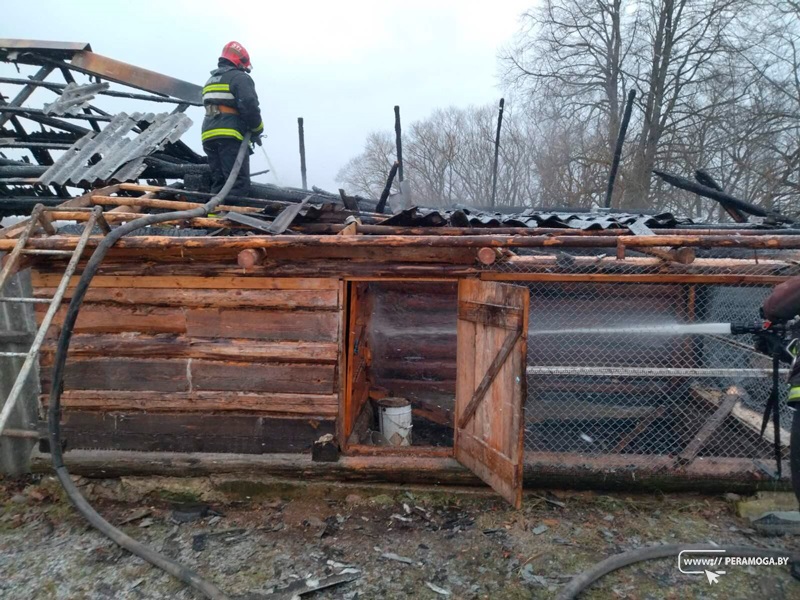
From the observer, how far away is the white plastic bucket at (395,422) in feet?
19.7

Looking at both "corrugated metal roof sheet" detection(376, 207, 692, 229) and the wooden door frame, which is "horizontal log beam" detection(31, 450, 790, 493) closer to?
the wooden door frame

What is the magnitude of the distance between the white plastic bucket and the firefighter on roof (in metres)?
3.31

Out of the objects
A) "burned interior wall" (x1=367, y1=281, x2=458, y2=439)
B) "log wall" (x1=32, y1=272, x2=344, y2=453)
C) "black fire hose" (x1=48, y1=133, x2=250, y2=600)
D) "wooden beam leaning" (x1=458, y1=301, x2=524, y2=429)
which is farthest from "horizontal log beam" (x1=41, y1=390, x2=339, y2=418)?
"burned interior wall" (x1=367, y1=281, x2=458, y2=439)

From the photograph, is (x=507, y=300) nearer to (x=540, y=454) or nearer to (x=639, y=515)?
(x=540, y=454)

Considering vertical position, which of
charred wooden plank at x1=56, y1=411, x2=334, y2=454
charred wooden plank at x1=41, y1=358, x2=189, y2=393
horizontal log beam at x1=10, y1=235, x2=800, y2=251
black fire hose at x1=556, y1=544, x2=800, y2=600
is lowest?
black fire hose at x1=556, y1=544, x2=800, y2=600

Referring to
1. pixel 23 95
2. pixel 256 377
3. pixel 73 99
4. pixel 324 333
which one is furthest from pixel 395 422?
pixel 23 95

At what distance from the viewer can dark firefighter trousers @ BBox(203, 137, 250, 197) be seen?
641cm

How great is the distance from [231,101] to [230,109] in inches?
4.0

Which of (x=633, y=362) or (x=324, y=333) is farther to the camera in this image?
(x=633, y=362)

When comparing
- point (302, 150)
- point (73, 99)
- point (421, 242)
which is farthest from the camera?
point (302, 150)

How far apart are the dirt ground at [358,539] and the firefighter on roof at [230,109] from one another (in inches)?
149

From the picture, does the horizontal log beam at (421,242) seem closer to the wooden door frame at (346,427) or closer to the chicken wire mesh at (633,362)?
the wooden door frame at (346,427)

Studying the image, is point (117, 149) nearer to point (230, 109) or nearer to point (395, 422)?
point (230, 109)

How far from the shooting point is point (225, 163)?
6.48m
